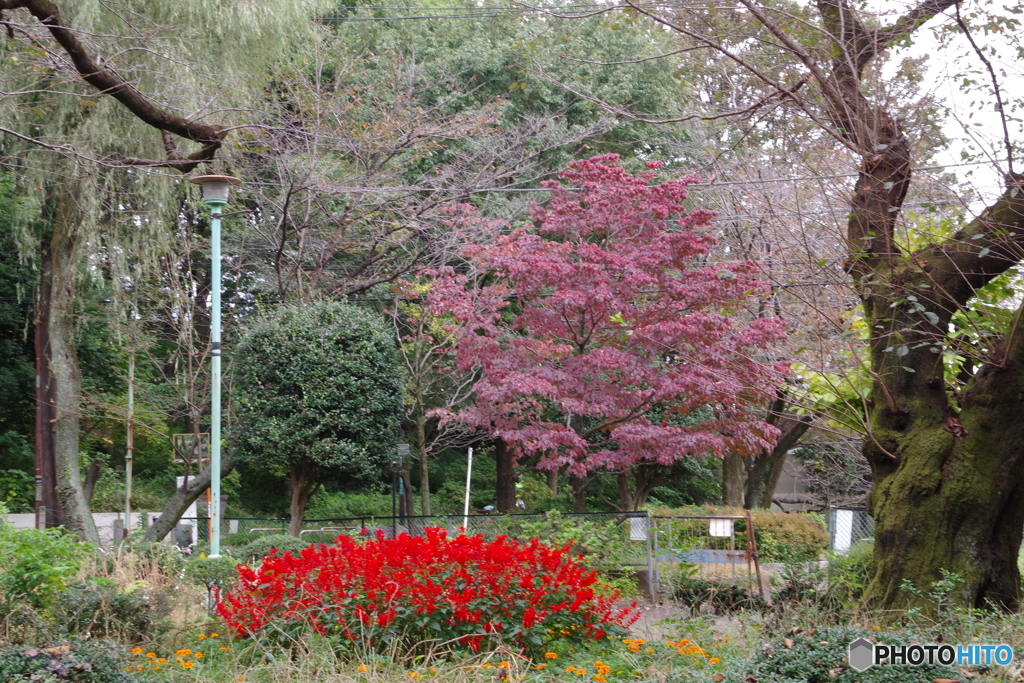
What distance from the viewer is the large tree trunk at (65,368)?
12719 mm

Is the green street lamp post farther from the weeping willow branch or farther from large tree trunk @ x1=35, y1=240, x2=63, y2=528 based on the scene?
large tree trunk @ x1=35, y1=240, x2=63, y2=528

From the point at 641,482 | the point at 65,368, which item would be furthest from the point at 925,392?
the point at 641,482

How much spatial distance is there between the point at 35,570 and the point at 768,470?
16.2 meters

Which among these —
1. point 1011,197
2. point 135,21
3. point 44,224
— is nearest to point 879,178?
point 1011,197

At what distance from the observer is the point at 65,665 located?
4625 mm

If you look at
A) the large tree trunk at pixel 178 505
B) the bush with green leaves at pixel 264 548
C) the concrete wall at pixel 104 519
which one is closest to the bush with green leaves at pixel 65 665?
the bush with green leaves at pixel 264 548

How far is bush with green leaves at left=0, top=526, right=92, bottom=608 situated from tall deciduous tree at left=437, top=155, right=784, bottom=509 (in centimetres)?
696

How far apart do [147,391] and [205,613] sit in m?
10.00

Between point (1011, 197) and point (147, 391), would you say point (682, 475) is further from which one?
point (1011, 197)

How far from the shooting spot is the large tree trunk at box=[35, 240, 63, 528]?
1299cm

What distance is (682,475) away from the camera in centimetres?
2150

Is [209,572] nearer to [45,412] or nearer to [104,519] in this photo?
[45,412]

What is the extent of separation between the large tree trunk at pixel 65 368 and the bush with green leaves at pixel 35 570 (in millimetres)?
6824

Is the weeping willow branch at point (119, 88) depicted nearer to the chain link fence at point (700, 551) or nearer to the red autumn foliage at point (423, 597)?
the red autumn foliage at point (423, 597)
